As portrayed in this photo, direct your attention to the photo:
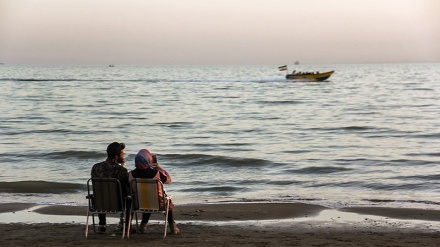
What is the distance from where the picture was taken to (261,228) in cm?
1088

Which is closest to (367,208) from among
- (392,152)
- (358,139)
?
(392,152)

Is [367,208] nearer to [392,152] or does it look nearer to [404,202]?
[404,202]

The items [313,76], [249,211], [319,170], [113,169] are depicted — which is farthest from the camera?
[313,76]

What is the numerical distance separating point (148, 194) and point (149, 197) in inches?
1.6

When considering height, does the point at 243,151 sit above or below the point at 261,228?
below

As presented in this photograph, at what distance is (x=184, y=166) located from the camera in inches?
845

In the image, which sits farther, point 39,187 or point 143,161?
point 39,187

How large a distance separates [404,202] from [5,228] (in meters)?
7.27

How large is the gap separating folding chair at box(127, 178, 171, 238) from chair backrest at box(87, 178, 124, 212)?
170 mm

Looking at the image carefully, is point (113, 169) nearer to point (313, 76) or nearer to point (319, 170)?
point (319, 170)

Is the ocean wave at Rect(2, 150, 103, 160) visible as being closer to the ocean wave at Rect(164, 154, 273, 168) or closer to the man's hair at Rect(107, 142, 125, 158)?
the ocean wave at Rect(164, 154, 273, 168)

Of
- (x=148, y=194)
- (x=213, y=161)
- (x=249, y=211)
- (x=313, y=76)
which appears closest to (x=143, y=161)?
(x=148, y=194)

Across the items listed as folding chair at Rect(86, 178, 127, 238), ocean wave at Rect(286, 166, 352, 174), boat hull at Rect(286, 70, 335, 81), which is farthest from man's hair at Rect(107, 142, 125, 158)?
boat hull at Rect(286, 70, 335, 81)

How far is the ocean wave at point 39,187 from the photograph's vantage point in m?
16.3
